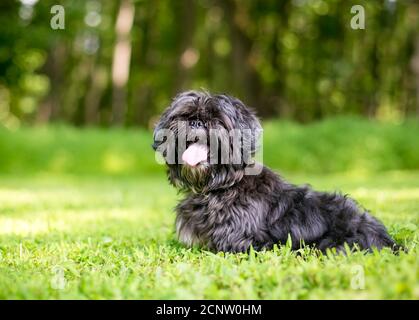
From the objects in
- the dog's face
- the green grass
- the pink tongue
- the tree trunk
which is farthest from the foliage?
the pink tongue

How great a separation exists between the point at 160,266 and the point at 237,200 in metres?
1.04

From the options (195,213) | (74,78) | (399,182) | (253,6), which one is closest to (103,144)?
(399,182)

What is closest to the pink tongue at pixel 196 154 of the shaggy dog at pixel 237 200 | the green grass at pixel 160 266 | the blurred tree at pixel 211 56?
the shaggy dog at pixel 237 200

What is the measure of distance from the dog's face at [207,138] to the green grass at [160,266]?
A: 30.1 inches

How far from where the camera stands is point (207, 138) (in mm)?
5203

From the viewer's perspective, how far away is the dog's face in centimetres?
521

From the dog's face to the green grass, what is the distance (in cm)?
77

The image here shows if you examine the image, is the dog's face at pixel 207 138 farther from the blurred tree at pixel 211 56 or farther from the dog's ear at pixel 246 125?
the blurred tree at pixel 211 56

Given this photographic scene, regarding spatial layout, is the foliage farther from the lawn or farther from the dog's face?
the dog's face

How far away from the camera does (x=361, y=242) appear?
512cm

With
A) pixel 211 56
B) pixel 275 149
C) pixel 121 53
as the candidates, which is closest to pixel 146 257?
pixel 275 149

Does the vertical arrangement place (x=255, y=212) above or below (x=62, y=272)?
above

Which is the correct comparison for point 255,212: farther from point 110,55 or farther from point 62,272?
point 110,55
